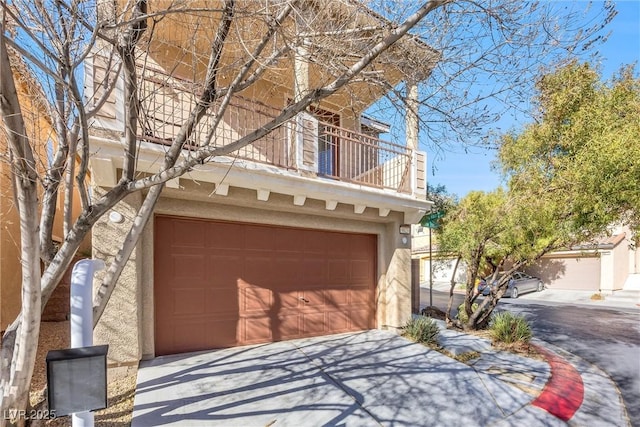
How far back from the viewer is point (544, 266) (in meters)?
22.2

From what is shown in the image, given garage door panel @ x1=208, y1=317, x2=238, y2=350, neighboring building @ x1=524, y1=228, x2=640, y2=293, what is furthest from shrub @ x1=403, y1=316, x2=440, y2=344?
neighboring building @ x1=524, y1=228, x2=640, y2=293

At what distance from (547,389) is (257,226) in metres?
5.76

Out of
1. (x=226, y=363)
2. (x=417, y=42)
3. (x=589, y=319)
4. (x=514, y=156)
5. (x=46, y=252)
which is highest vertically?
(x=417, y=42)

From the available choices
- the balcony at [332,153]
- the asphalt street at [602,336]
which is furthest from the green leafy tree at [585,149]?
the asphalt street at [602,336]

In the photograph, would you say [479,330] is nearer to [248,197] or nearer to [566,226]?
[566,226]

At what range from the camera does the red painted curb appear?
4.45 metres

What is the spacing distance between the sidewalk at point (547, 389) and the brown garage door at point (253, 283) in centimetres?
261

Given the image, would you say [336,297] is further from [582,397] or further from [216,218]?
[582,397]

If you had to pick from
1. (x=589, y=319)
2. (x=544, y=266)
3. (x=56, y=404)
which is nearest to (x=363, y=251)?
(x=56, y=404)

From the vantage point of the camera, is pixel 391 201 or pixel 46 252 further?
pixel 391 201

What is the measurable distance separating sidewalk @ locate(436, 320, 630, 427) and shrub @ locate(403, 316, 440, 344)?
280 mm

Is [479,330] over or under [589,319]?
over

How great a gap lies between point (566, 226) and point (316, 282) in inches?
215

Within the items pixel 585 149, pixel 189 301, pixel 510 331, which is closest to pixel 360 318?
pixel 510 331
